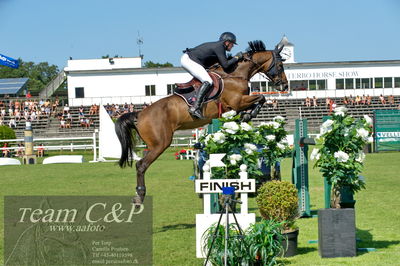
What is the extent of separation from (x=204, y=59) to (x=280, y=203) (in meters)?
3.20

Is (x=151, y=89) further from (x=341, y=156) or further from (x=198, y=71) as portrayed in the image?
(x=341, y=156)

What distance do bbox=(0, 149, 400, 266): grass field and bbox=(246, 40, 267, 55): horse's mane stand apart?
236 centimetres

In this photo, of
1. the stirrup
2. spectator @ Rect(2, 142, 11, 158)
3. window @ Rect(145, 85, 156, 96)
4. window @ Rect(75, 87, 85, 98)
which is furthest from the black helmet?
window @ Rect(75, 87, 85, 98)

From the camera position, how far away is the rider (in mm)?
8188

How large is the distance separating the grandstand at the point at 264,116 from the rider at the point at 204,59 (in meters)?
23.9

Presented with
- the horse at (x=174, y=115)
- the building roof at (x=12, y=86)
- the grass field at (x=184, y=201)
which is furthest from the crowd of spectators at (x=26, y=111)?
the horse at (x=174, y=115)

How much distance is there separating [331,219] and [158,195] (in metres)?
5.48

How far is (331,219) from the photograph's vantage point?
550 cm

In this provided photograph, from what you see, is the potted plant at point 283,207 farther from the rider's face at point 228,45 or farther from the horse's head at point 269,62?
the horse's head at point 269,62

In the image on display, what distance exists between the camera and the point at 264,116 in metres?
36.4

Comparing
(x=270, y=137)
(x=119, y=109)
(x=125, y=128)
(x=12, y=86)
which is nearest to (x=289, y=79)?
(x=119, y=109)

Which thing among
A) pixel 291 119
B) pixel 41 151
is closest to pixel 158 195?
pixel 41 151

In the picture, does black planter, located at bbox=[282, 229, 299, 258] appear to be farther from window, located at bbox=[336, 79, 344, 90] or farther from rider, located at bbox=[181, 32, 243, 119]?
window, located at bbox=[336, 79, 344, 90]

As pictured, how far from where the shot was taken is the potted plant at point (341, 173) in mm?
5484
